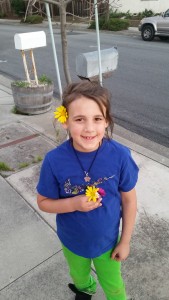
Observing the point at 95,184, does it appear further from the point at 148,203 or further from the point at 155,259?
the point at 148,203

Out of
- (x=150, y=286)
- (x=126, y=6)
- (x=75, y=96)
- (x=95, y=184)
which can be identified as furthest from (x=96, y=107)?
(x=126, y=6)

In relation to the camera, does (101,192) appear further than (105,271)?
No

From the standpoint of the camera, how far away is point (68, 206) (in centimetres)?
142

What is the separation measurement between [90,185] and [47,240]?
122 cm

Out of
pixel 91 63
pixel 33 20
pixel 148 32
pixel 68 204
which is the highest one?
pixel 91 63

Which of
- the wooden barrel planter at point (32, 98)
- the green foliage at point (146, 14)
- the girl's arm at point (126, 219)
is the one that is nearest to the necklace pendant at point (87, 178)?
the girl's arm at point (126, 219)

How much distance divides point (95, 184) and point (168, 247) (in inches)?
49.6

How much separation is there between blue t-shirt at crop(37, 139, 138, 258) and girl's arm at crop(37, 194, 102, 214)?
0.04 metres

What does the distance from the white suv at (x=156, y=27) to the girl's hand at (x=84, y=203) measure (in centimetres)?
1307

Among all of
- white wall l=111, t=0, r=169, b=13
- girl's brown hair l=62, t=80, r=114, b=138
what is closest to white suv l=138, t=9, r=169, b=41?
white wall l=111, t=0, r=169, b=13

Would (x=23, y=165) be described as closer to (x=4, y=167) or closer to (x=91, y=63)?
(x=4, y=167)

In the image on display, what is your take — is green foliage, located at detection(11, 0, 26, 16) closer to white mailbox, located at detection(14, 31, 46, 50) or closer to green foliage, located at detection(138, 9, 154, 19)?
green foliage, located at detection(138, 9, 154, 19)

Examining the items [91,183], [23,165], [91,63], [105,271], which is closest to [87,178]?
[91,183]

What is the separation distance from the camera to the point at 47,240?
2.41 meters
